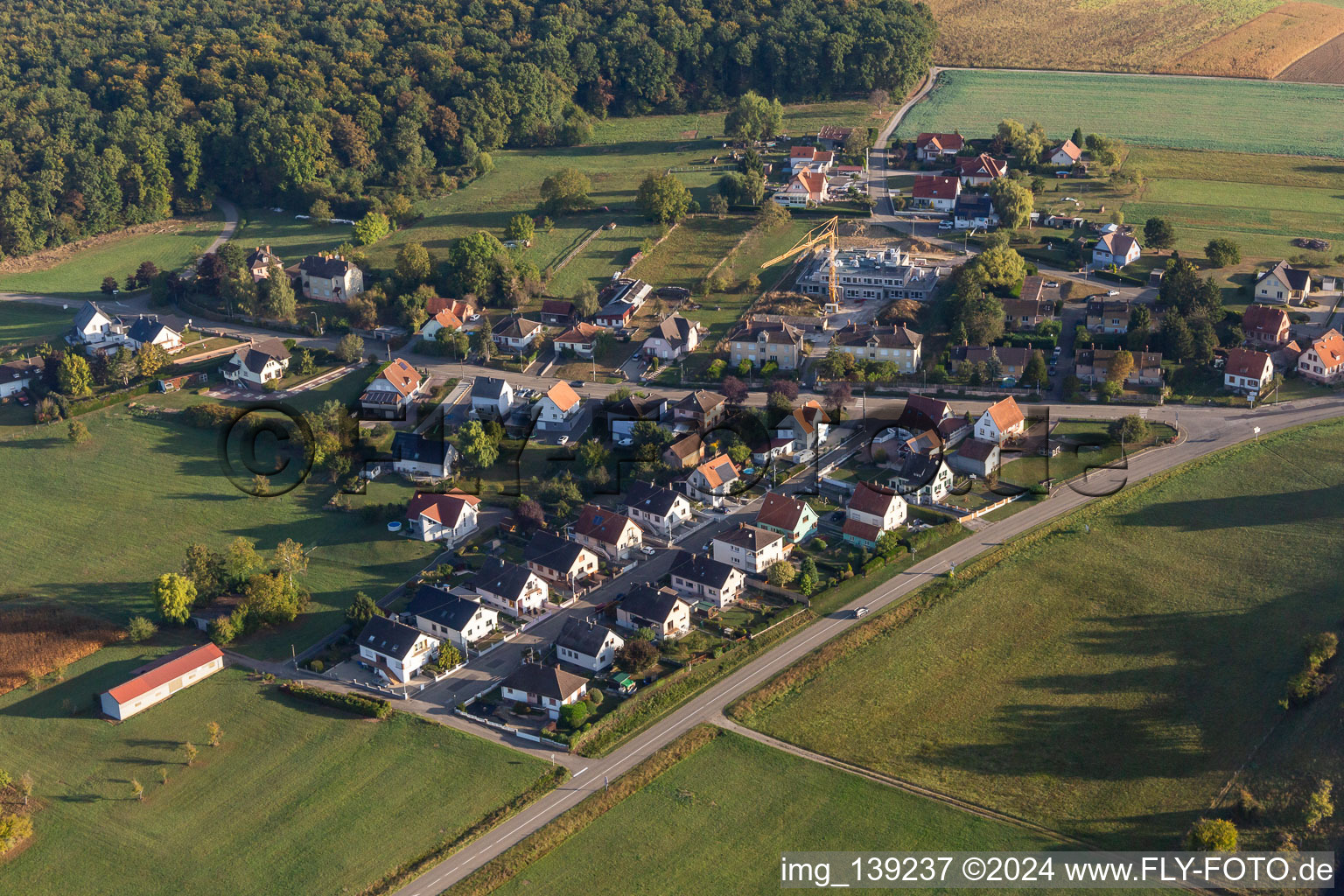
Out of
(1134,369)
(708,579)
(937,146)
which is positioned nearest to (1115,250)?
(1134,369)

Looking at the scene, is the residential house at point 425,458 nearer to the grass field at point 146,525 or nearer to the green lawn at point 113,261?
the grass field at point 146,525

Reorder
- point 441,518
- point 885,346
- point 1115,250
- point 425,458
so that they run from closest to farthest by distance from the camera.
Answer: point 441,518 < point 425,458 < point 885,346 < point 1115,250

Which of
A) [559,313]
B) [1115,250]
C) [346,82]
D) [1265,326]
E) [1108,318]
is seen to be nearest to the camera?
[1265,326]

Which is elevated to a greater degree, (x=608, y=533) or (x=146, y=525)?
(x=608, y=533)

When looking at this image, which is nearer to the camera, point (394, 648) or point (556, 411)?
point (394, 648)

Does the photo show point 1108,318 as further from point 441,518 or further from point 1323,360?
point 441,518

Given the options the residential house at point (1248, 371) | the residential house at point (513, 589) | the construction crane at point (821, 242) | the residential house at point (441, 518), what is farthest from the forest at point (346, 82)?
the residential house at point (1248, 371)

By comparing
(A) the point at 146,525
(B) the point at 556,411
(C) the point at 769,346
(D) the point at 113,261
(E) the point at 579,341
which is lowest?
(A) the point at 146,525
